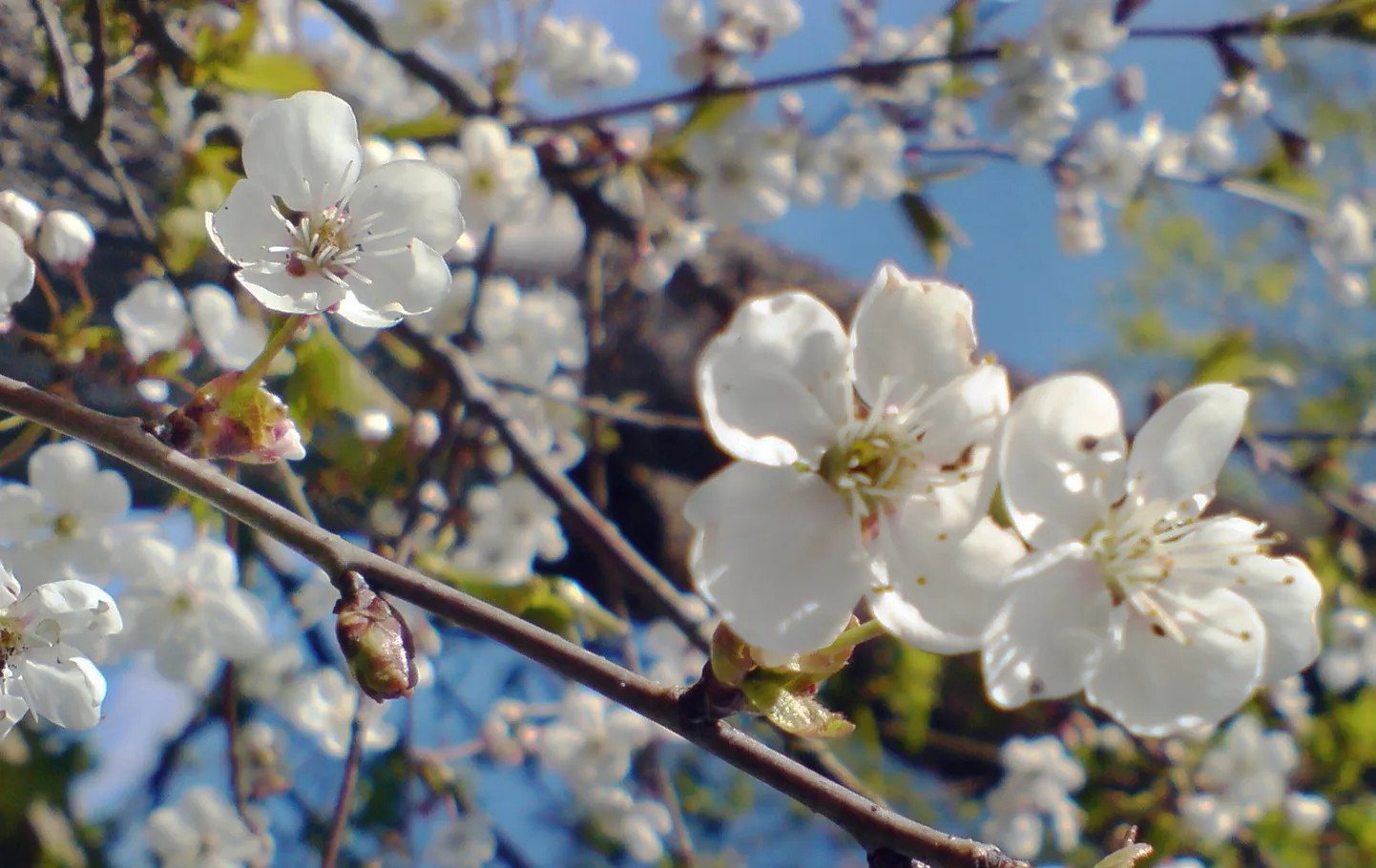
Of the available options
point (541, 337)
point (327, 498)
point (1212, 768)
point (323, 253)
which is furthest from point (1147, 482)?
point (1212, 768)

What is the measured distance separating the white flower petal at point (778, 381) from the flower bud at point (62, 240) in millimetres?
534

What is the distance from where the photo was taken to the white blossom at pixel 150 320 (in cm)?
74

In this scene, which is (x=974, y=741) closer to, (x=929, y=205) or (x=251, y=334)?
(x=929, y=205)

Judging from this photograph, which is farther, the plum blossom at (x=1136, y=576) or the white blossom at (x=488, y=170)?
the white blossom at (x=488, y=170)

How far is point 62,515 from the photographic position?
0.64m

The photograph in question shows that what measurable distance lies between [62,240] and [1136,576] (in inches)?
29.8

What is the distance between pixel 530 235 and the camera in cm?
177

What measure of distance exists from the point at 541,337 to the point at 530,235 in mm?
360

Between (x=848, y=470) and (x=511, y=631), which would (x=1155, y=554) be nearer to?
(x=848, y=470)

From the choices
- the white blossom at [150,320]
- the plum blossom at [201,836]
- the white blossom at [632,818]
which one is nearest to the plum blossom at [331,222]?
the white blossom at [150,320]

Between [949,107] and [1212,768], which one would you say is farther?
[1212,768]


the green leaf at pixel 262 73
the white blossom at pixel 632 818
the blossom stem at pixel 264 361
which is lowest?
the white blossom at pixel 632 818

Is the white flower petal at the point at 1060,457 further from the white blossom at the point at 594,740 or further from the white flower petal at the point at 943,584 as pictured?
the white blossom at the point at 594,740

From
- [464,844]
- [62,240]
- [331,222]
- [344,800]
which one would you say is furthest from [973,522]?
[464,844]
